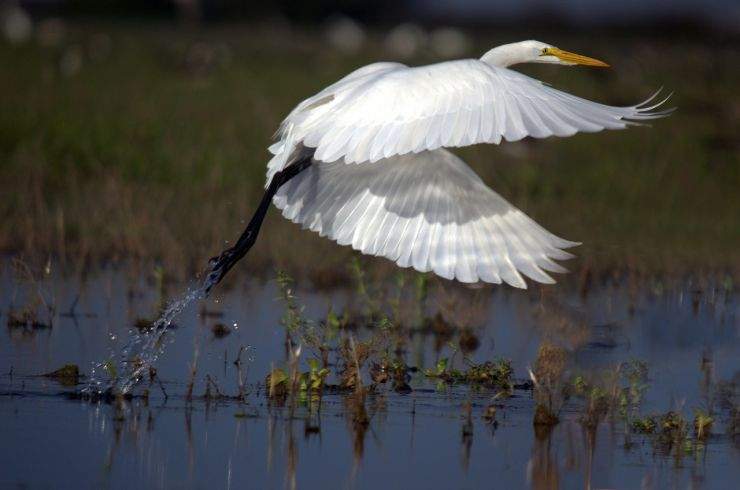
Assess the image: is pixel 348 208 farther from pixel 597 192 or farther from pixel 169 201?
pixel 597 192

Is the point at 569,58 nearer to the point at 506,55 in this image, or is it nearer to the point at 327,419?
the point at 506,55

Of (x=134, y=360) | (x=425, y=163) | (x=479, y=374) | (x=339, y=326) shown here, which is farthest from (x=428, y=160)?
(x=339, y=326)

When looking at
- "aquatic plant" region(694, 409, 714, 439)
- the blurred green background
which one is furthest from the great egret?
the blurred green background

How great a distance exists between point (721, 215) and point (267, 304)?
15.9ft

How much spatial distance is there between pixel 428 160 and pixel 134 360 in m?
1.46

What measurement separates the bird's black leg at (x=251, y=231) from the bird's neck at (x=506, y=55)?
39.5 inches

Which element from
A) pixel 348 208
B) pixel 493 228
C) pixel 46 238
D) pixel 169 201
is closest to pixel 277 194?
pixel 348 208

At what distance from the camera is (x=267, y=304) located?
25.9ft

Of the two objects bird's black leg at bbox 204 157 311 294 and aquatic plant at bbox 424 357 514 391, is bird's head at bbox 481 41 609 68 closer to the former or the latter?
bird's black leg at bbox 204 157 311 294

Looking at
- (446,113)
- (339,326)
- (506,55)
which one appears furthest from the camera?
(339,326)

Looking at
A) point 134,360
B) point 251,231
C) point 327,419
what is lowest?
point 327,419

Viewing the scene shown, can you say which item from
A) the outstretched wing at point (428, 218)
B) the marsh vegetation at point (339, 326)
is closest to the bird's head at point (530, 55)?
the outstretched wing at point (428, 218)

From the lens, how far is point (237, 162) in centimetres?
1161

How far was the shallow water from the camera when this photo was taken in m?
4.94
